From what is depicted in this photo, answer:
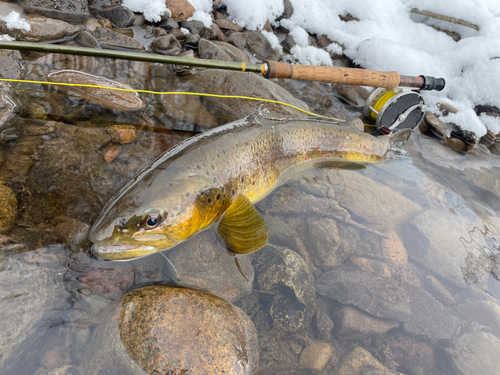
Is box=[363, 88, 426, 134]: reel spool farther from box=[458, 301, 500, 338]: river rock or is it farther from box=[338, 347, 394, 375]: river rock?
box=[338, 347, 394, 375]: river rock

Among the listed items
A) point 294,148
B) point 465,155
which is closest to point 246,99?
point 294,148

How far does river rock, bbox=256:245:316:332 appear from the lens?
9.12 feet

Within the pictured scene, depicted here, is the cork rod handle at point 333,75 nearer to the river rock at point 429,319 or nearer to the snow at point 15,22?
the river rock at point 429,319

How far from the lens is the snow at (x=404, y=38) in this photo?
22.1 ft

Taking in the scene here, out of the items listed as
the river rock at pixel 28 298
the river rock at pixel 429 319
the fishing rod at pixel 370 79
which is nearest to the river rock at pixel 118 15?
the fishing rod at pixel 370 79

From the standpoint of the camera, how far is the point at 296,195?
3.83m

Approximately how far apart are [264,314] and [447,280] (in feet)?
7.09

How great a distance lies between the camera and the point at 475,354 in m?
2.82

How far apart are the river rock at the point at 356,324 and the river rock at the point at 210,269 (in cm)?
90

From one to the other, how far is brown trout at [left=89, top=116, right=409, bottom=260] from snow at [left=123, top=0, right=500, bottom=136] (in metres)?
3.72

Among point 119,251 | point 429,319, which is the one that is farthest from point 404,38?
point 119,251

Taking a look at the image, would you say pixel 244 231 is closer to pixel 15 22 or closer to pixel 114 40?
pixel 114 40

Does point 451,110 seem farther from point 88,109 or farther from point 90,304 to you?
point 90,304

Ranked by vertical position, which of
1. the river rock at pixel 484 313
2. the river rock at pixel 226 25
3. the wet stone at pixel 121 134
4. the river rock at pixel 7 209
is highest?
the river rock at pixel 226 25
